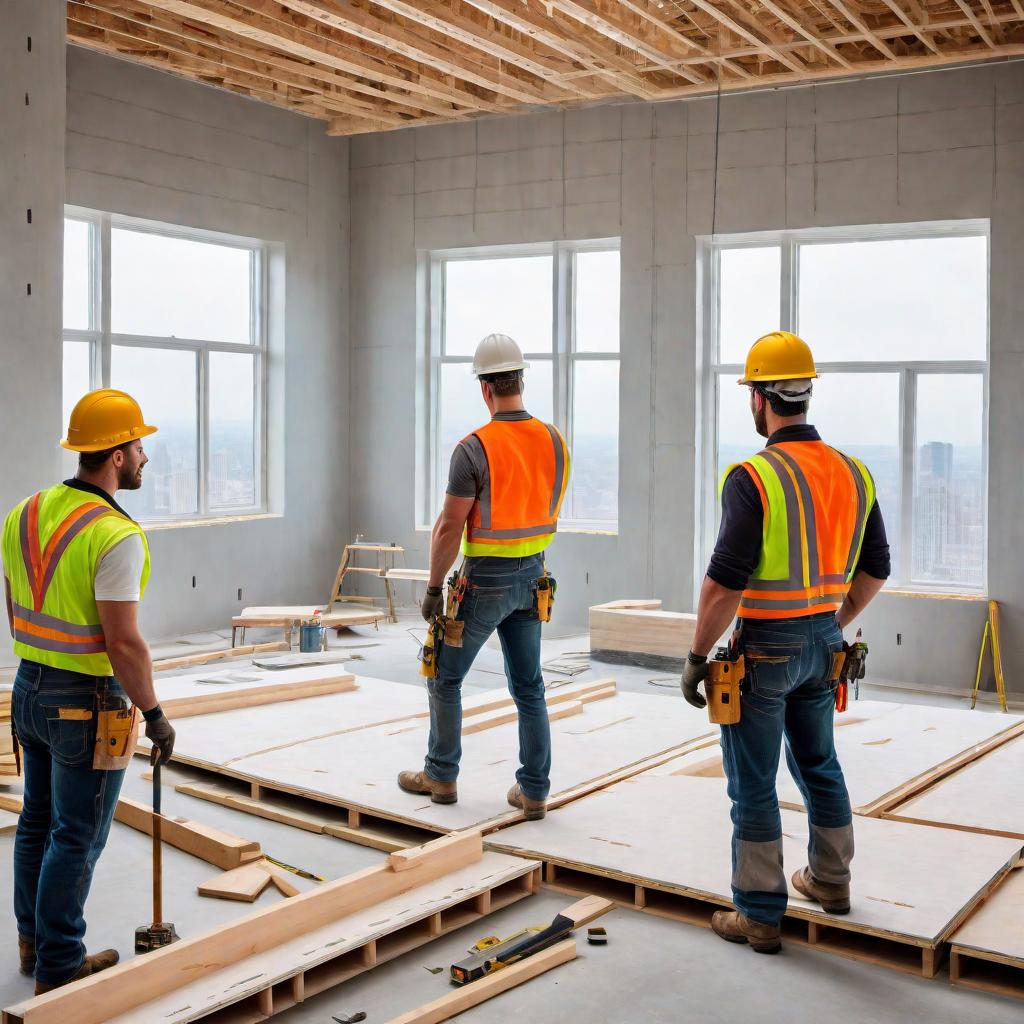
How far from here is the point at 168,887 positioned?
162 inches

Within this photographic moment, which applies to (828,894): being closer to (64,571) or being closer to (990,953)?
(990,953)

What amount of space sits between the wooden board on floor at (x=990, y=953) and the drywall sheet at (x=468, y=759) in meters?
1.79

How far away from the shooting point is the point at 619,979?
346 cm

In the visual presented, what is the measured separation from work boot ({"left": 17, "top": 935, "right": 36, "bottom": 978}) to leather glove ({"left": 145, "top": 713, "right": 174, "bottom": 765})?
2.08 feet

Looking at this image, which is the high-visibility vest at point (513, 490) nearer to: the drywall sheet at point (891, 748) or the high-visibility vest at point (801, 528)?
the high-visibility vest at point (801, 528)

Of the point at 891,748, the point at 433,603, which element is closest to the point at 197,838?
the point at 433,603

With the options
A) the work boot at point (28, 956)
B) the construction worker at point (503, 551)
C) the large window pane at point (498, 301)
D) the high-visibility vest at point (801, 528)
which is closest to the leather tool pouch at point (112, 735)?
the work boot at point (28, 956)

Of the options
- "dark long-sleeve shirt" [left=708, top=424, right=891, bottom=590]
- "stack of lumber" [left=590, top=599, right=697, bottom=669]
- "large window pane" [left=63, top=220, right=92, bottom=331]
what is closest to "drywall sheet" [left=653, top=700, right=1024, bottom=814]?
"dark long-sleeve shirt" [left=708, top=424, right=891, bottom=590]

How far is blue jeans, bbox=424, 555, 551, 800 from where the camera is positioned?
4500 mm

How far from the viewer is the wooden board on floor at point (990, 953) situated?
3.39 m

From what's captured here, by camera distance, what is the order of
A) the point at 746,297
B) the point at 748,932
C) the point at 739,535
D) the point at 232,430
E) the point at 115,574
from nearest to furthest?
the point at 115,574 → the point at 739,535 → the point at 748,932 → the point at 746,297 → the point at 232,430

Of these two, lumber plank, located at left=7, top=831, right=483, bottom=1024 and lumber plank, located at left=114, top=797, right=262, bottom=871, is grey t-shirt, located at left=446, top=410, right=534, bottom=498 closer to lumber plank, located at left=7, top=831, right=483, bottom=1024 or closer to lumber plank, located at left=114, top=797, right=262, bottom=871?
lumber plank, located at left=7, top=831, right=483, bottom=1024

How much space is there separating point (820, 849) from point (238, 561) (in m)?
7.25

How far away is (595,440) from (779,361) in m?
6.67
